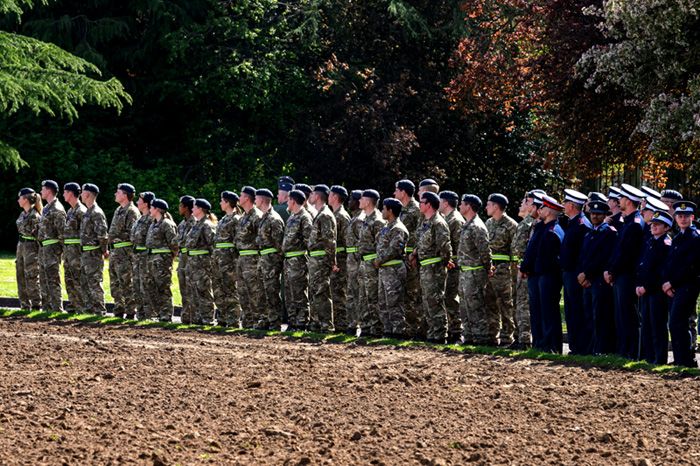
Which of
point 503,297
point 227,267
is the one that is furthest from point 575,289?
point 227,267

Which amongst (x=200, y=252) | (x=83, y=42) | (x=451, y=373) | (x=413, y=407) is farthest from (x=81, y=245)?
(x=83, y=42)

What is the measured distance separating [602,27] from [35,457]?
16.3m

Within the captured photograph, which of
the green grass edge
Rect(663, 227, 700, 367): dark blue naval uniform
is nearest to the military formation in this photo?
Rect(663, 227, 700, 367): dark blue naval uniform

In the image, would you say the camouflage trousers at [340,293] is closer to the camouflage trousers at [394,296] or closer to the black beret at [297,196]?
the black beret at [297,196]

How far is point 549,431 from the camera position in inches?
426

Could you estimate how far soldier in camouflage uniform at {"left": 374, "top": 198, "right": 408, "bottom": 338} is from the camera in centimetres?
1734

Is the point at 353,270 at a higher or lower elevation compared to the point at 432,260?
lower

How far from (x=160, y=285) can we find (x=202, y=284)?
0.85 meters

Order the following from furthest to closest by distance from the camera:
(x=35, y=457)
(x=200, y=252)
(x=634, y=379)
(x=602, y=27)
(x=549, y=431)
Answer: (x=602, y=27) < (x=200, y=252) < (x=634, y=379) < (x=549, y=431) < (x=35, y=457)

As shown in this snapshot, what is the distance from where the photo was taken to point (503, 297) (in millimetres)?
16797

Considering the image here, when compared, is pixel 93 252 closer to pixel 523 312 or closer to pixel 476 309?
pixel 476 309

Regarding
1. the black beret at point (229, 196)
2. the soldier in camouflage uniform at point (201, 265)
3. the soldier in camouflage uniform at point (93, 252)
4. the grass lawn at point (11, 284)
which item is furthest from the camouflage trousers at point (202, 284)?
the grass lawn at point (11, 284)

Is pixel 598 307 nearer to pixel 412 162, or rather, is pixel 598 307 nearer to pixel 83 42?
pixel 412 162

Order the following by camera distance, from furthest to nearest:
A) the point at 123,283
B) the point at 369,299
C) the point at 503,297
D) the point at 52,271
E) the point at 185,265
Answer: the point at 52,271
the point at 123,283
the point at 185,265
the point at 369,299
the point at 503,297
